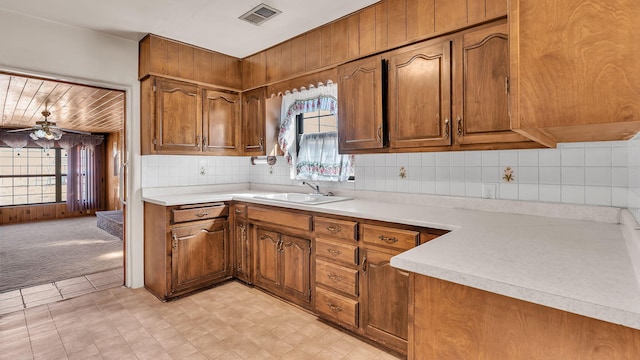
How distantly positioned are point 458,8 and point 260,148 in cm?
228

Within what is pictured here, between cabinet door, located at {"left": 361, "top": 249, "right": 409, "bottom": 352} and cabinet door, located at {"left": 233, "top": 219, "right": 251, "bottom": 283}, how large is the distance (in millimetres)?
1397

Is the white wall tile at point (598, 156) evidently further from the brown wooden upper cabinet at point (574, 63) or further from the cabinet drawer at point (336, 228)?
the cabinet drawer at point (336, 228)

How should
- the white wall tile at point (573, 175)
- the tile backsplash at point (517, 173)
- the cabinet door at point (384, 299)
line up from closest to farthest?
1. the tile backsplash at point (517, 173)
2. the white wall tile at point (573, 175)
3. the cabinet door at point (384, 299)

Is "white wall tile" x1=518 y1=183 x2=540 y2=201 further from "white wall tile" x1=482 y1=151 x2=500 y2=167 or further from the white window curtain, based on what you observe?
the white window curtain

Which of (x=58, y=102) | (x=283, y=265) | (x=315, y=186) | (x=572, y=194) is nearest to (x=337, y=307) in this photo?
(x=283, y=265)

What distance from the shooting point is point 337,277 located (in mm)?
2348

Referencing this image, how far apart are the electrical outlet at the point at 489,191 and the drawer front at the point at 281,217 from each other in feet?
4.19

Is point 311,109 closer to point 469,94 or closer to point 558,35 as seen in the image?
point 469,94

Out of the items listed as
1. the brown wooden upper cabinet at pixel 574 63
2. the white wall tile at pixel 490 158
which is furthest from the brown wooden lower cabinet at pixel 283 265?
the brown wooden upper cabinet at pixel 574 63

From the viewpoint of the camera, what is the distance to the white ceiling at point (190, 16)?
241 cm

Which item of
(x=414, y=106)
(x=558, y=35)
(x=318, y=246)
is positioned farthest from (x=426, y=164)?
(x=558, y=35)

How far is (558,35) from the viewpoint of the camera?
831 mm

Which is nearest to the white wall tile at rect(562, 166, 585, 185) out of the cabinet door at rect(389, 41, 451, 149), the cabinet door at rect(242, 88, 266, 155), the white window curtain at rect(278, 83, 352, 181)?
the cabinet door at rect(389, 41, 451, 149)

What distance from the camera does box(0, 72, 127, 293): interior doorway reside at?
593cm
